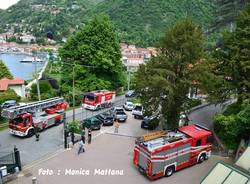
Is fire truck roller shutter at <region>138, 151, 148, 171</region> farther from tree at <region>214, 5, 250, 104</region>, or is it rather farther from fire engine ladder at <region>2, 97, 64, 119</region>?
fire engine ladder at <region>2, 97, 64, 119</region>

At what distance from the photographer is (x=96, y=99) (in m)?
39.8

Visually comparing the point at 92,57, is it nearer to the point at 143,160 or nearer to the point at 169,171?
the point at 143,160

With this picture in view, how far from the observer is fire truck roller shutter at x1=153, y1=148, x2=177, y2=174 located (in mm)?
20547

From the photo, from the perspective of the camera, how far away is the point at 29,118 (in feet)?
96.6

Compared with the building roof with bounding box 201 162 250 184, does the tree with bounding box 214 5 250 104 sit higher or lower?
higher

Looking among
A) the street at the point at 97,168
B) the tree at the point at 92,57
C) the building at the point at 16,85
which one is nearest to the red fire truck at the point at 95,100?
the tree at the point at 92,57

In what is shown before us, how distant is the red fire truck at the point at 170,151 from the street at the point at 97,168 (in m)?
0.68

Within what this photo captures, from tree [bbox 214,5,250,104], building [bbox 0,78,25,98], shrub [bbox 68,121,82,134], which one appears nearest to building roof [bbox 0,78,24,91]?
building [bbox 0,78,25,98]

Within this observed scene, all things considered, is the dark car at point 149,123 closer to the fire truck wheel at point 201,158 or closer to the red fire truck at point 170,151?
the red fire truck at point 170,151

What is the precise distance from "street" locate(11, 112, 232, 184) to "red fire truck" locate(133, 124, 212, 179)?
682 millimetres

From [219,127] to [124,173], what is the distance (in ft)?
39.4

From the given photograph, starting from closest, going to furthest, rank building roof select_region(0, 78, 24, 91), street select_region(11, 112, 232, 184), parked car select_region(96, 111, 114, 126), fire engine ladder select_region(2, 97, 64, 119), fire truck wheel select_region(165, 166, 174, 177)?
1. street select_region(11, 112, 232, 184)
2. fire truck wheel select_region(165, 166, 174, 177)
3. fire engine ladder select_region(2, 97, 64, 119)
4. parked car select_region(96, 111, 114, 126)
5. building roof select_region(0, 78, 24, 91)

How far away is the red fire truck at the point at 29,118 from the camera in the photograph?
28203mm

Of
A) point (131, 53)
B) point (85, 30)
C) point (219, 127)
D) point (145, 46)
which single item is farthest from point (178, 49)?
point (145, 46)
